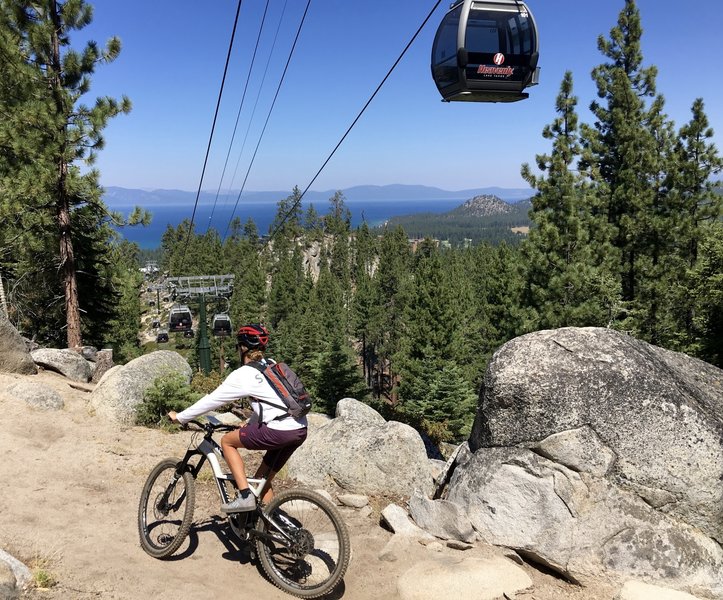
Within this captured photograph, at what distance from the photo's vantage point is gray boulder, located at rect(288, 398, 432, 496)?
9.01 meters

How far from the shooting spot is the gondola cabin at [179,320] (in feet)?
104

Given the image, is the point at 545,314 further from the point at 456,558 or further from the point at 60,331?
the point at 60,331

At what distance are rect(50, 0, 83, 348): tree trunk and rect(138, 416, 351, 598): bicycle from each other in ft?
47.9

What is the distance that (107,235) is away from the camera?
19.2 metres

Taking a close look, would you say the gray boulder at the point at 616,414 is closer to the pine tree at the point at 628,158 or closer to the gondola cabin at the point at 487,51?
the gondola cabin at the point at 487,51

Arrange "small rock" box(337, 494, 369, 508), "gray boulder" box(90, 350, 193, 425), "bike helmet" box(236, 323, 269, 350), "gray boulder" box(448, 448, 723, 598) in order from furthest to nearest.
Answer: "gray boulder" box(90, 350, 193, 425) < "small rock" box(337, 494, 369, 508) < "gray boulder" box(448, 448, 723, 598) < "bike helmet" box(236, 323, 269, 350)

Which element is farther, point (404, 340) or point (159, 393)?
point (404, 340)

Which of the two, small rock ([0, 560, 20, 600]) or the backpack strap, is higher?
the backpack strap

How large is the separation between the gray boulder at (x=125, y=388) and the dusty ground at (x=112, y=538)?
1371mm

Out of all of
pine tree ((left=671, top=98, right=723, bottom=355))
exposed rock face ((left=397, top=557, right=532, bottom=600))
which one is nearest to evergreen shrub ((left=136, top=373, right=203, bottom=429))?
exposed rock face ((left=397, top=557, right=532, bottom=600))

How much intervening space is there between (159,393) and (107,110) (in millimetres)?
10725

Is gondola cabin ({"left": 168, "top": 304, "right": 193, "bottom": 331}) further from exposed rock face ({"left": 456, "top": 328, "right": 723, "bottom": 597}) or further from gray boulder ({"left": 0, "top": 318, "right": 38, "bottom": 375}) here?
exposed rock face ({"left": 456, "top": 328, "right": 723, "bottom": 597})

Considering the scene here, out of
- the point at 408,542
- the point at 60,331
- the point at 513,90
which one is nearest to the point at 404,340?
the point at 60,331

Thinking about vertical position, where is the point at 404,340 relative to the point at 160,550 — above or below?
below
